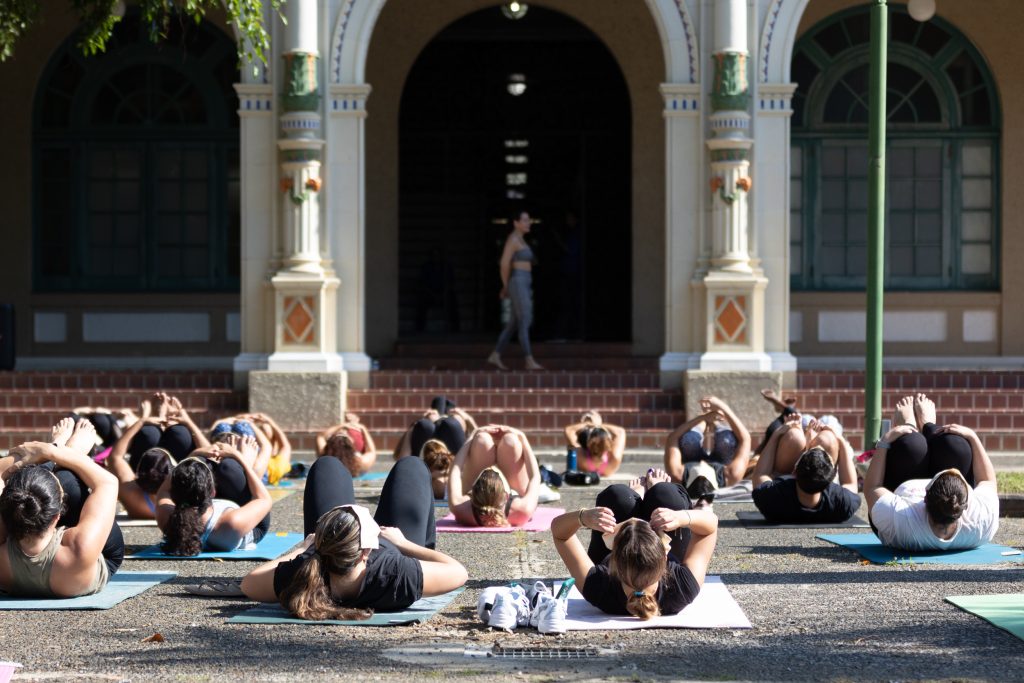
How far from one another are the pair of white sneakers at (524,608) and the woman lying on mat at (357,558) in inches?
16.7

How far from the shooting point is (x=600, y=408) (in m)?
18.3

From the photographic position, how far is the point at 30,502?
801cm

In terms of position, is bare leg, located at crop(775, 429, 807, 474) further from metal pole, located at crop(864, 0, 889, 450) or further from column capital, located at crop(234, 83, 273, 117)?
column capital, located at crop(234, 83, 273, 117)

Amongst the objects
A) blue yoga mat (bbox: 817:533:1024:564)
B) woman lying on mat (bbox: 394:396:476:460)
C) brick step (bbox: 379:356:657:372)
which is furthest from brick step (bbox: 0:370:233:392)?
blue yoga mat (bbox: 817:533:1024:564)

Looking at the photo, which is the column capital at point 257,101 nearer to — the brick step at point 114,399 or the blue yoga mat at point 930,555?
the brick step at point 114,399

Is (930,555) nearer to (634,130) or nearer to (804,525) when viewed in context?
(804,525)

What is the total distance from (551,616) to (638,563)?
1.49ft

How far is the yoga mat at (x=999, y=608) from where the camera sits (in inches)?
301

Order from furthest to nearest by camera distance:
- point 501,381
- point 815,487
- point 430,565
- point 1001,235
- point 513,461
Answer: point 1001,235, point 501,381, point 513,461, point 815,487, point 430,565

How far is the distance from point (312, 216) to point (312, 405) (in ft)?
6.61

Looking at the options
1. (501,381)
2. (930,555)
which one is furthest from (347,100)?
(930,555)

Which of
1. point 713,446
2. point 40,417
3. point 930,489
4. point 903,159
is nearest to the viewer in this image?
point 930,489

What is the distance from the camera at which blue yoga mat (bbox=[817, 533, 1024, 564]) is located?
980cm

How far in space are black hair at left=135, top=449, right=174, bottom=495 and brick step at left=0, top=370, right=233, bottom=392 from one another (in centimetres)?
739
